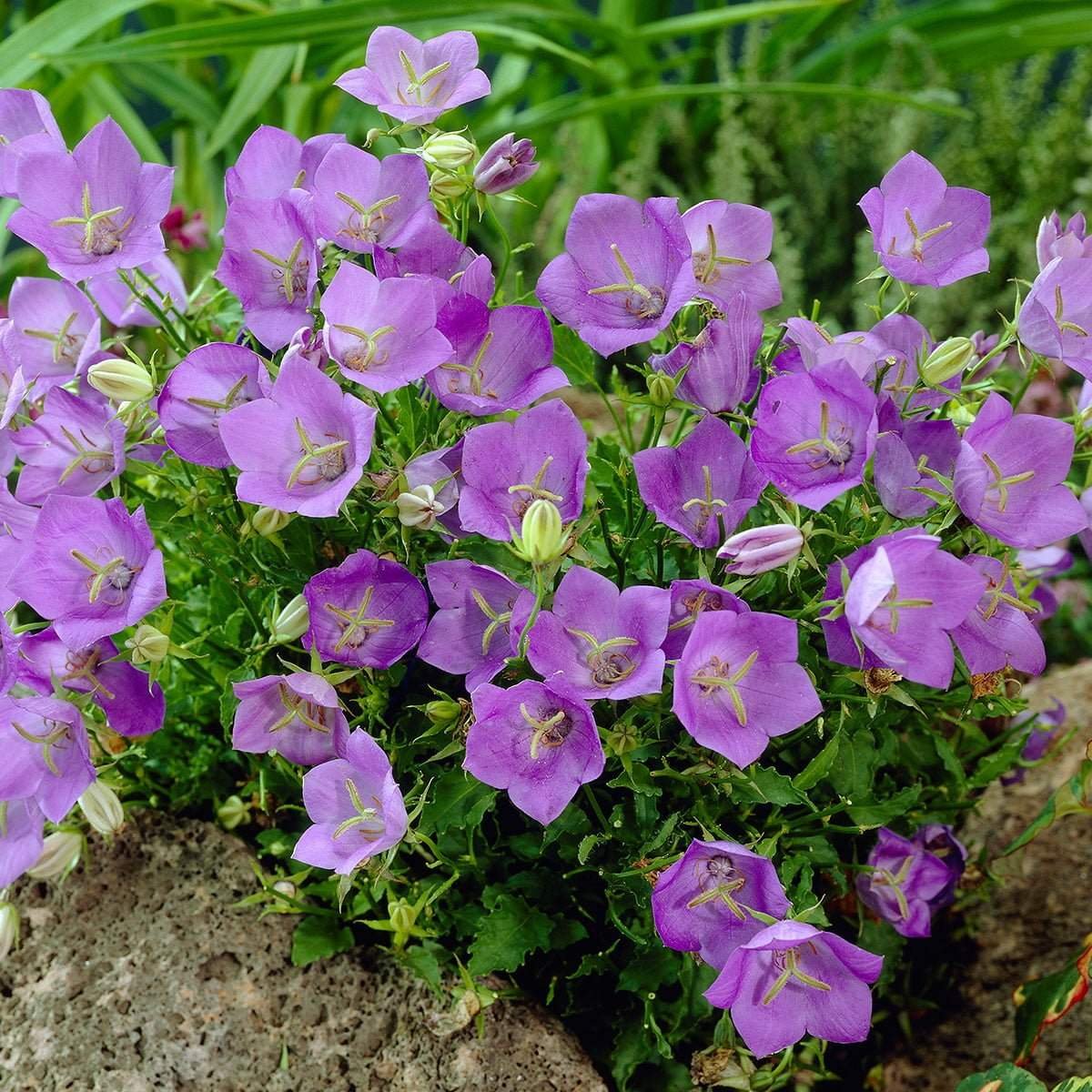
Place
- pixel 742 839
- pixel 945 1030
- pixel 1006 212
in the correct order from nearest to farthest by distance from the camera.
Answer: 1. pixel 742 839
2. pixel 945 1030
3. pixel 1006 212

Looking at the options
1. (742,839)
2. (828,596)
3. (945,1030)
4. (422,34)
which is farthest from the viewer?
(422,34)

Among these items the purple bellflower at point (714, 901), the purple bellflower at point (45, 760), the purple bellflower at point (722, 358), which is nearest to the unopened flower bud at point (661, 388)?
the purple bellflower at point (722, 358)

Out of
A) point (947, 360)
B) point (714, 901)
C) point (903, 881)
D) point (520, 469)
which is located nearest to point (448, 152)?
point (520, 469)

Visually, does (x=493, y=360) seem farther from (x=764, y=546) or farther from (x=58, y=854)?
(x=58, y=854)

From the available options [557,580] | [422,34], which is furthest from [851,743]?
[422,34]

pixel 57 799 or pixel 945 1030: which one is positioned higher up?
pixel 57 799

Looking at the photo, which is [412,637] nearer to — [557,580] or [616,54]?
[557,580]

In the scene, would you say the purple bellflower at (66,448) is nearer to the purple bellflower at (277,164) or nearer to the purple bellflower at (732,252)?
the purple bellflower at (277,164)
